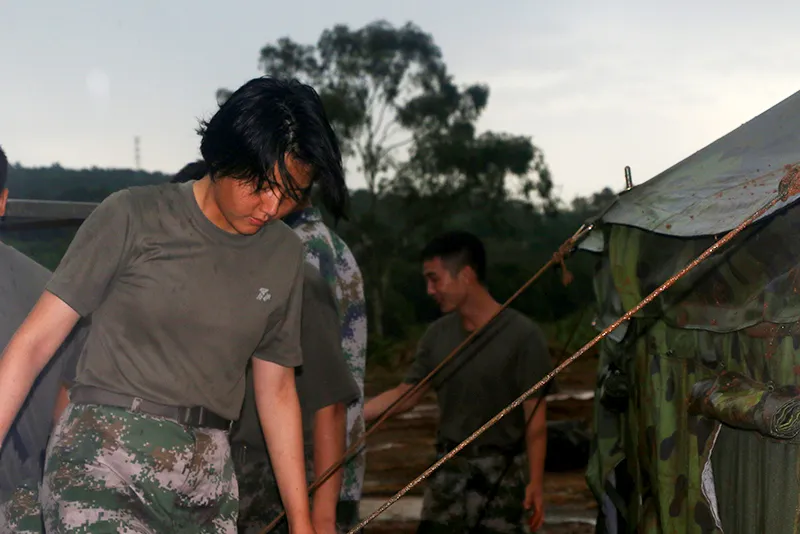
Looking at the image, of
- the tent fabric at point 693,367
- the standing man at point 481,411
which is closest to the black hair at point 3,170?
the standing man at point 481,411

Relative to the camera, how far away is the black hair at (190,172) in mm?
3877

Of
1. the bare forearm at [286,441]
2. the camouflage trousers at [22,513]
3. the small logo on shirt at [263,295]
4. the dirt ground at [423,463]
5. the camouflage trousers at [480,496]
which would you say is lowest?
the dirt ground at [423,463]

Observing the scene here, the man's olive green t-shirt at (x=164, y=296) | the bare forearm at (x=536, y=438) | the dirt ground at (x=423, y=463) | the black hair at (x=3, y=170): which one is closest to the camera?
the man's olive green t-shirt at (x=164, y=296)

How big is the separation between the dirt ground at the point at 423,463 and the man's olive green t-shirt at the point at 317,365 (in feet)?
20.6

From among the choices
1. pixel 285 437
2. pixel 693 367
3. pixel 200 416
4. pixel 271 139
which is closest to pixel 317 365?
pixel 285 437

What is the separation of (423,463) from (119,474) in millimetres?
12207

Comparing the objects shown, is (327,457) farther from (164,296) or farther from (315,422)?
(164,296)

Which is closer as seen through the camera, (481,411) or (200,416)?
(200,416)

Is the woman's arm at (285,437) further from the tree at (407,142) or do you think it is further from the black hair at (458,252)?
the tree at (407,142)

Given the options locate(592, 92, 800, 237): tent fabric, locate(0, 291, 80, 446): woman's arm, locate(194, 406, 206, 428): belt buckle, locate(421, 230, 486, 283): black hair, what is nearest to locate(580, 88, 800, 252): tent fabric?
locate(592, 92, 800, 237): tent fabric

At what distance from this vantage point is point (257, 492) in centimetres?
395

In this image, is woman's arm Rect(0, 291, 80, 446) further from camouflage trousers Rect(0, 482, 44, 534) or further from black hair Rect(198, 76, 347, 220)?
camouflage trousers Rect(0, 482, 44, 534)

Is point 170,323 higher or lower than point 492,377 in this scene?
higher

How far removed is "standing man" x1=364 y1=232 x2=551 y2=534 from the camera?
5504 mm
